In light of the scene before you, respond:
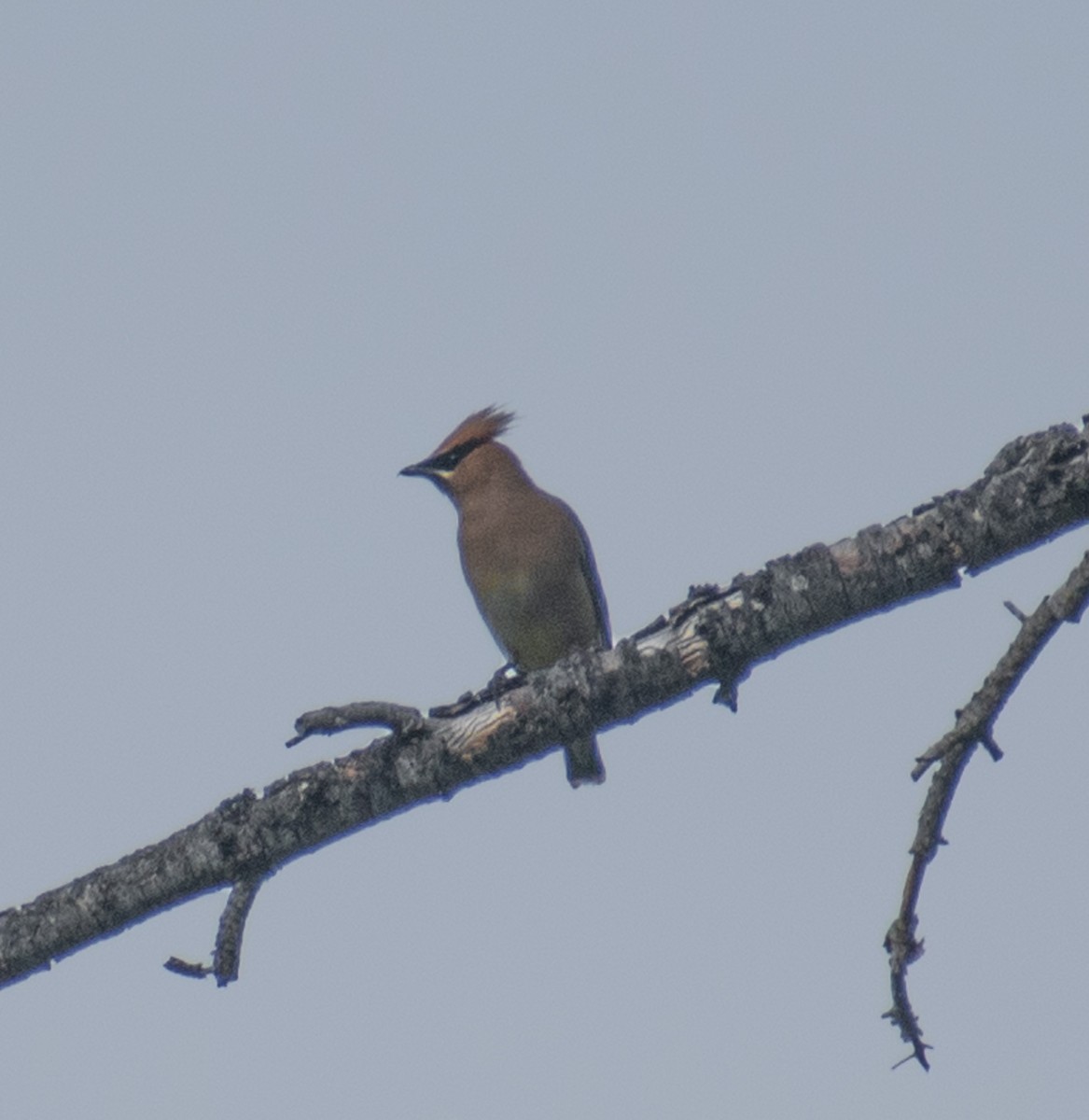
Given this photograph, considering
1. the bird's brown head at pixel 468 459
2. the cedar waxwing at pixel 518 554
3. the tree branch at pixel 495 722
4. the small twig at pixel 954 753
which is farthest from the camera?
the bird's brown head at pixel 468 459

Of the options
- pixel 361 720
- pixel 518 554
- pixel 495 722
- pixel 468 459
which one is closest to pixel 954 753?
pixel 495 722

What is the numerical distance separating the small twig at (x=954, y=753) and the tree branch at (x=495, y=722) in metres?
0.47

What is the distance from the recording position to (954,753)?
11.0ft

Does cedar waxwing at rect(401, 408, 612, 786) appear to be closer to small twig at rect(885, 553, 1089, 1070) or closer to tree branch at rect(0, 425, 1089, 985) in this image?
tree branch at rect(0, 425, 1089, 985)

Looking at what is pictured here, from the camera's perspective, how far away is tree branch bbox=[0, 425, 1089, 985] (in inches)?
155

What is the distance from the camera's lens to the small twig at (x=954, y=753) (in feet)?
10.8

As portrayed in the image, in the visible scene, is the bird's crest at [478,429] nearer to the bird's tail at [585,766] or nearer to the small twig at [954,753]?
the bird's tail at [585,766]

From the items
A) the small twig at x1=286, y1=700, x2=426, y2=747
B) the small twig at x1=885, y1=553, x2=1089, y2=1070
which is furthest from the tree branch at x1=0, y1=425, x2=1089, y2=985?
the small twig at x1=885, y1=553, x2=1089, y2=1070

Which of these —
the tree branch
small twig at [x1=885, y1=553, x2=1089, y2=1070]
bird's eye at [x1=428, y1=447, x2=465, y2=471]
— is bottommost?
small twig at [x1=885, y1=553, x2=1089, y2=1070]

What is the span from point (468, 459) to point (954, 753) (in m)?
6.03

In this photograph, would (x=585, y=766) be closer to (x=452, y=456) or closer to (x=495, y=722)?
(x=452, y=456)

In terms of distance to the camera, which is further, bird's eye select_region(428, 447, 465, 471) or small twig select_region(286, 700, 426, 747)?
bird's eye select_region(428, 447, 465, 471)

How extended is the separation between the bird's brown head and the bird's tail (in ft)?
Answer: 4.63

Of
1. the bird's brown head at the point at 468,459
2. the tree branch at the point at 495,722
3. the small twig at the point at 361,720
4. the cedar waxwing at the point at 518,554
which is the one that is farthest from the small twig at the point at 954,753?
the bird's brown head at the point at 468,459
